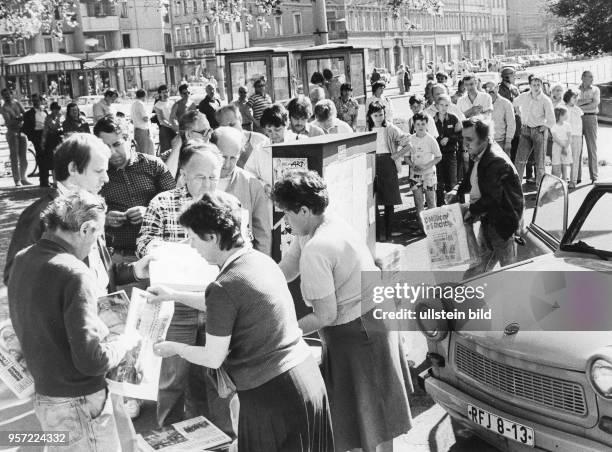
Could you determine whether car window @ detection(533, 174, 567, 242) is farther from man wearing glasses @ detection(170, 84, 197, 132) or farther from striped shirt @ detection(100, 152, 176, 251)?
man wearing glasses @ detection(170, 84, 197, 132)

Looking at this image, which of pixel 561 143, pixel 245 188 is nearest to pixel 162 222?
pixel 245 188

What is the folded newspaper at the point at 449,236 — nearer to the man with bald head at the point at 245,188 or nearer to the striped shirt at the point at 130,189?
the man with bald head at the point at 245,188

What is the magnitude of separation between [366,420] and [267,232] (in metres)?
2.10

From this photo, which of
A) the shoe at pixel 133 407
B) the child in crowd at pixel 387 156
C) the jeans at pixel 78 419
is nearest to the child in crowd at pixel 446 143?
the child in crowd at pixel 387 156

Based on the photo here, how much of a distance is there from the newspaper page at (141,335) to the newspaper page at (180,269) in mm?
338

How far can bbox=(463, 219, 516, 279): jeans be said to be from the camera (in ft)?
20.9

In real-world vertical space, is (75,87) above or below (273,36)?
below

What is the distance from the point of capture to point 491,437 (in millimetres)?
4301

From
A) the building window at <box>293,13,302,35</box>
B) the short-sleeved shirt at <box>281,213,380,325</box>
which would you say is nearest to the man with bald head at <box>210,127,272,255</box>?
the short-sleeved shirt at <box>281,213,380,325</box>

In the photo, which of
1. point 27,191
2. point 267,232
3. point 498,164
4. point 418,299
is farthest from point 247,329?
point 27,191

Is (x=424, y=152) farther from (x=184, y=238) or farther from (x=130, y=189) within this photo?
(x=184, y=238)

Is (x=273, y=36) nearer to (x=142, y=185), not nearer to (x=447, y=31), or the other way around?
(x=447, y=31)

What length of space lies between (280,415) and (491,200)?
11.6 ft

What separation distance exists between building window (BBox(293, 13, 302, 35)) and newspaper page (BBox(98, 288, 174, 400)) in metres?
87.8
